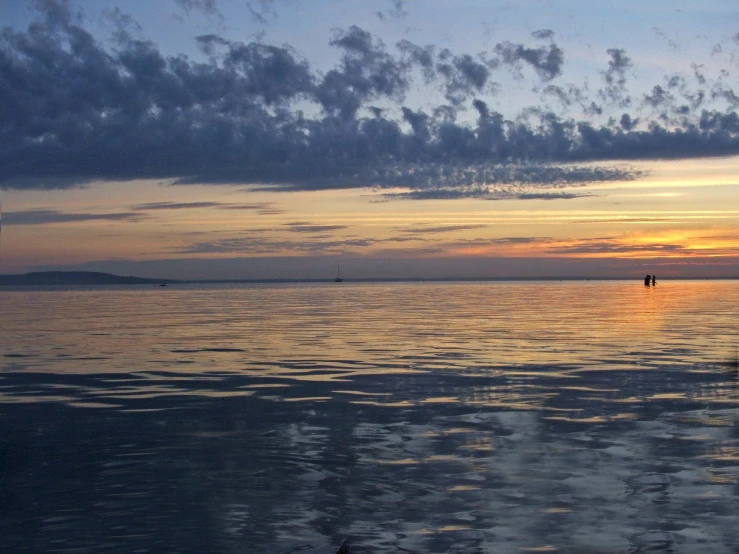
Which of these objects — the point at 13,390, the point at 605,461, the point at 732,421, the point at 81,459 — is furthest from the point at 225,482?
the point at 13,390

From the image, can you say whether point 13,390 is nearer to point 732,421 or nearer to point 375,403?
point 375,403

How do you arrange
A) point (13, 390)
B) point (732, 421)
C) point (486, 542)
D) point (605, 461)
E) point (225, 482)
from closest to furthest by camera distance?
point (486, 542) < point (225, 482) < point (605, 461) < point (732, 421) < point (13, 390)

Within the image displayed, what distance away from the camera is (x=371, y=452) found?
42.4ft

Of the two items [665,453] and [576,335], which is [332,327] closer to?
[576,335]

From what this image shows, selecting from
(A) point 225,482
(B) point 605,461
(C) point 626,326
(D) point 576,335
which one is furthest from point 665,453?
(C) point 626,326

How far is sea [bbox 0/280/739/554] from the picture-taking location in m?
9.05

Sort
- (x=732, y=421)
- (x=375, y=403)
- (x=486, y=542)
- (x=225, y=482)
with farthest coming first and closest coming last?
(x=375, y=403), (x=732, y=421), (x=225, y=482), (x=486, y=542)

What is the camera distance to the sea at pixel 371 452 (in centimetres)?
905

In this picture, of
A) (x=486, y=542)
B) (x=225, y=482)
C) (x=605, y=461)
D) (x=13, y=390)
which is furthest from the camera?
(x=13, y=390)

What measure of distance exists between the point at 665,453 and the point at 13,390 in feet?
48.9

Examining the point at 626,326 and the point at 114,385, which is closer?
the point at 114,385

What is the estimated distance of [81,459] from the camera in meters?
12.5

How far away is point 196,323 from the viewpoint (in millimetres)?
44312

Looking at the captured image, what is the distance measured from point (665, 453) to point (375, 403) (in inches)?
267
